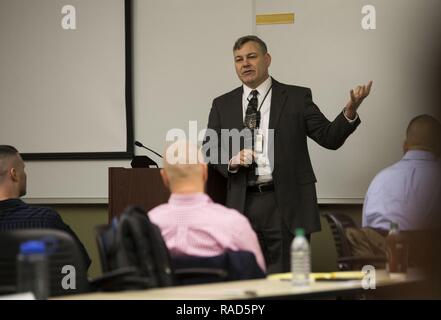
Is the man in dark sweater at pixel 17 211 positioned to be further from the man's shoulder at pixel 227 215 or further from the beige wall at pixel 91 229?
the beige wall at pixel 91 229

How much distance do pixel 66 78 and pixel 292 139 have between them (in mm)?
2388

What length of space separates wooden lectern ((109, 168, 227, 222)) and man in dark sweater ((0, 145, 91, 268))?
2.49 ft

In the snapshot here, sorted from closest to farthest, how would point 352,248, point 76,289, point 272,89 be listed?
1. point 76,289
2. point 352,248
3. point 272,89

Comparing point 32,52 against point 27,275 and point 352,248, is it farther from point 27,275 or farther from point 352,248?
point 27,275

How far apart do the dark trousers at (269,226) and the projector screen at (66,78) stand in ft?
6.33

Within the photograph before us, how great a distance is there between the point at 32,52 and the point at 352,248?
3.62 meters

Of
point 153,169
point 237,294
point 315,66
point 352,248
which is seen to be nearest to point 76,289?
point 237,294

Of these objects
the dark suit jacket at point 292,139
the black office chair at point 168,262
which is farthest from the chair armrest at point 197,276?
the dark suit jacket at point 292,139

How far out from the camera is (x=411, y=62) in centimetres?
94

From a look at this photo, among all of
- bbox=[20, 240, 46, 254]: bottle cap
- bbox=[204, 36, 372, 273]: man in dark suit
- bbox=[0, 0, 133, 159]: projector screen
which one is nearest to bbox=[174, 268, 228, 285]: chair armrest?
bbox=[20, 240, 46, 254]: bottle cap

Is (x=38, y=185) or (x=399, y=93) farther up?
(x=399, y=93)

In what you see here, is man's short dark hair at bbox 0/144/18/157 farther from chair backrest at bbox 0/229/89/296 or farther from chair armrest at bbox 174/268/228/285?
chair armrest at bbox 174/268/228/285

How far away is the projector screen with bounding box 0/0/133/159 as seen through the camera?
19.1 ft

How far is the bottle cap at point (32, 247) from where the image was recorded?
217 centimetres
